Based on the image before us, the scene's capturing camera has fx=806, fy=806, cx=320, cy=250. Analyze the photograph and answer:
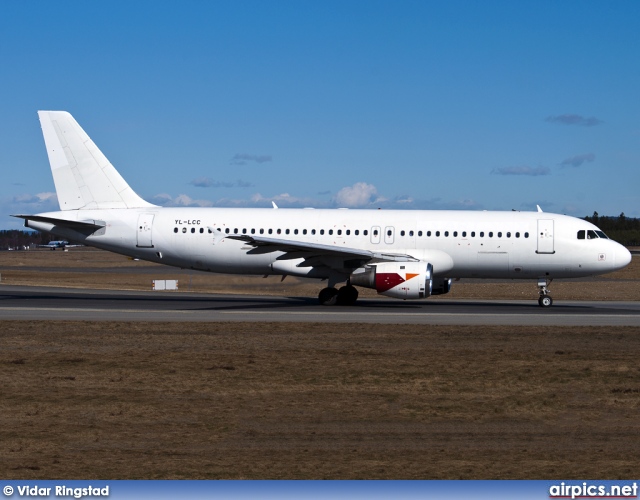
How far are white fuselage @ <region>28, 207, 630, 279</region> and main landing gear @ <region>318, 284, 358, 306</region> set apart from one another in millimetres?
797

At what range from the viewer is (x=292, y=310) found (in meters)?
29.7

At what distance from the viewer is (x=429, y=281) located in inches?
1157

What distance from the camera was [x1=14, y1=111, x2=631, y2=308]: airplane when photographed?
1256 inches

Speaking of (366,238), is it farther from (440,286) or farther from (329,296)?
(440,286)

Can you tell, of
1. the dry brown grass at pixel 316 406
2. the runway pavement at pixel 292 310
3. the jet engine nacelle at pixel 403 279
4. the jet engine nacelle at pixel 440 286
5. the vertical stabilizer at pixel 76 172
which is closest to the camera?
the dry brown grass at pixel 316 406

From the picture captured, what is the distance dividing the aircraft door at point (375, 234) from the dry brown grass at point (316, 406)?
10.8 metres

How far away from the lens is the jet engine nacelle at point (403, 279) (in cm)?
2922

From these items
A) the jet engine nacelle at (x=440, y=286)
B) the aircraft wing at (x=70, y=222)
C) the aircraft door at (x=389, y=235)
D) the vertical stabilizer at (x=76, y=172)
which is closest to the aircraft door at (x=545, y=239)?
the jet engine nacelle at (x=440, y=286)

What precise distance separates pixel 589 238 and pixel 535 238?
221 cm

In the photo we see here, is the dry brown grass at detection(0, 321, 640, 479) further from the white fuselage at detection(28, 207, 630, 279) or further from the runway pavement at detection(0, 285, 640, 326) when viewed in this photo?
the white fuselage at detection(28, 207, 630, 279)

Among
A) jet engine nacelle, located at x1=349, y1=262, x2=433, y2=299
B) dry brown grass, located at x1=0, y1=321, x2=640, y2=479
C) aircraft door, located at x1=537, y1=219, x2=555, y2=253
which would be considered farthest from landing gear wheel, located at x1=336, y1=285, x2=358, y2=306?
dry brown grass, located at x1=0, y1=321, x2=640, y2=479

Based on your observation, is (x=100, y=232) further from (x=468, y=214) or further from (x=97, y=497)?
(x=97, y=497)

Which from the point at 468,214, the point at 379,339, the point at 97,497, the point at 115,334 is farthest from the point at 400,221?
the point at 97,497

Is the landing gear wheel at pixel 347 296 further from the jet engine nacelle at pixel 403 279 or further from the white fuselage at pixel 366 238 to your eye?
the jet engine nacelle at pixel 403 279
